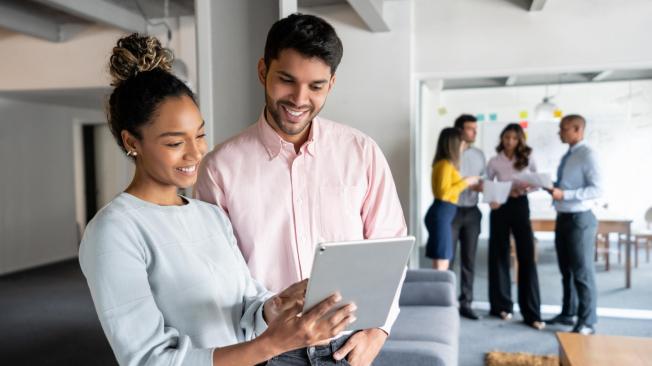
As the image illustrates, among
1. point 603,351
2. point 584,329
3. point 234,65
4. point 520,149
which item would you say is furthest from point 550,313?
point 234,65

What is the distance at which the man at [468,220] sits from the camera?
4547 mm

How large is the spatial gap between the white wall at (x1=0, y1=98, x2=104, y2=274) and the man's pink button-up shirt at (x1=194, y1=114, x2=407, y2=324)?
687 centimetres

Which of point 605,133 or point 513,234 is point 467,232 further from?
point 605,133

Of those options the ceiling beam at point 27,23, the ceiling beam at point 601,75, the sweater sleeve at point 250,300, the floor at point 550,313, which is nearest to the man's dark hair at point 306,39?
the sweater sleeve at point 250,300

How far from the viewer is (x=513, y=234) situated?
444cm

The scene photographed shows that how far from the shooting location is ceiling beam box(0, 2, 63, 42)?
4980mm

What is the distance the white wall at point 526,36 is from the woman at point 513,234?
612mm

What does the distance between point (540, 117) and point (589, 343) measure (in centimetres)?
228

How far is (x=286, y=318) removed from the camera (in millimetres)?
991

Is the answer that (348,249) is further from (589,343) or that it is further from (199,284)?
(589,343)

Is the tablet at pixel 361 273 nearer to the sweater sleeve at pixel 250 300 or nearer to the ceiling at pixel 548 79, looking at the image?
the sweater sleeve at pixel 250 300

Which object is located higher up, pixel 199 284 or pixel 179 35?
pixel 179 35

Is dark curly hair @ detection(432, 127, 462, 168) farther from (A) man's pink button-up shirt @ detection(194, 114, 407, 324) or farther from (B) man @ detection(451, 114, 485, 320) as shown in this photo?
(A) man's pink button-up shirt @ detection(194, 114, 407, 324)

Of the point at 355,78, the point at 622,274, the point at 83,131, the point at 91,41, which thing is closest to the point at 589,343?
the point at 622,274
